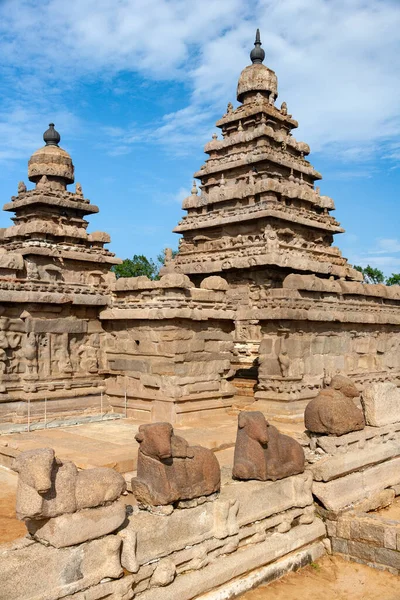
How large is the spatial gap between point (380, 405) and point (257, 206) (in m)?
10.5

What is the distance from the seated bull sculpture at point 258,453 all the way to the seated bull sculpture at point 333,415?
4.41ft

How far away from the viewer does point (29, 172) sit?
17.9 m

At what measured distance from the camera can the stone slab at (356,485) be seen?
24.7 ft

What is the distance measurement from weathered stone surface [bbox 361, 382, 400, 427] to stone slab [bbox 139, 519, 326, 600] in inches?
93.0

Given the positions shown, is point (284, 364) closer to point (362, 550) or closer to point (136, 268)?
point (362, 550)

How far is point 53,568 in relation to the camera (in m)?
4.74

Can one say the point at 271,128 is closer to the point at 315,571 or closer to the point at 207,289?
the point at 207,289

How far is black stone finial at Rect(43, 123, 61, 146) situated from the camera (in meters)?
18.3

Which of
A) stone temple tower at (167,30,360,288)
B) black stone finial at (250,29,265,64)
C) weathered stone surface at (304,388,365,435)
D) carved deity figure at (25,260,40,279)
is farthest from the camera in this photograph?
black stone finial at (250,29,265,64)

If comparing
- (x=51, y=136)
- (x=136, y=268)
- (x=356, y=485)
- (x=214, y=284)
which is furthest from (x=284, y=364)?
(x=136, y=268)

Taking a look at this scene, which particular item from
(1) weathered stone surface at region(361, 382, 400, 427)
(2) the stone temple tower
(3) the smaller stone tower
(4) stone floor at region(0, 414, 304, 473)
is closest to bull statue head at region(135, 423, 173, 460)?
(4) stone floor at region(0, 414, 304, 473)

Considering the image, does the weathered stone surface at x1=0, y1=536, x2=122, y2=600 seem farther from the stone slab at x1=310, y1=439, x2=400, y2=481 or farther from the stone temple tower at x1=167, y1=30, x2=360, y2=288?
the stone temple tower at x1=167, y1=30, x2=360, y2=288

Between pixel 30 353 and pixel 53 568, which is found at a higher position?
pixel 30 353

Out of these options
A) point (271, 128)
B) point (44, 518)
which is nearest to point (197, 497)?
point (44, 518)
